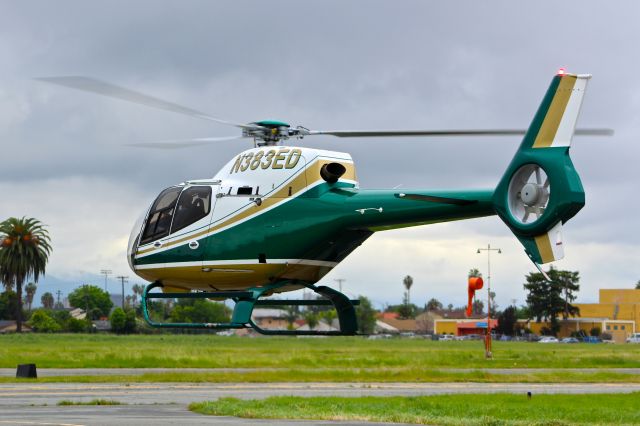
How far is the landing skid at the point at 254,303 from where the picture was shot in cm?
1938

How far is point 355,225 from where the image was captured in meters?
19.6

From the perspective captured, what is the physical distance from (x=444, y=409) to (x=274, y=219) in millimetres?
16172

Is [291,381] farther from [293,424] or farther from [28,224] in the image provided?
[28,224]

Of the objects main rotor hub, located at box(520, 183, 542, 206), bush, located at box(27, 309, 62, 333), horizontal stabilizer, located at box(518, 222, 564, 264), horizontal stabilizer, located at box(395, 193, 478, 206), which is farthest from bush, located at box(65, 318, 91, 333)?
horizontal stabilizer, located at box(518, 222, 564, 264)

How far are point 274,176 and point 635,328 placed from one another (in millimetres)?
167020

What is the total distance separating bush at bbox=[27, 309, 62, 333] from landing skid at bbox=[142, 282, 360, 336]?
12408 centimetres

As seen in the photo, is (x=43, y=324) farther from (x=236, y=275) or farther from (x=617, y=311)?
(x=236, y=275)

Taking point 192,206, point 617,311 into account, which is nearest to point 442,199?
point 192,206

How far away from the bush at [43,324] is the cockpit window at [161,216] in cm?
12367

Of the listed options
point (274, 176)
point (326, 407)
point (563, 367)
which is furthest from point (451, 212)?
point (563, 367)

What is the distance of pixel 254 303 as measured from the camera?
64.7 feet

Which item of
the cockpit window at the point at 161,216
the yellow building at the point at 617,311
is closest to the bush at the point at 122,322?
the yellow building at the point at 617,311

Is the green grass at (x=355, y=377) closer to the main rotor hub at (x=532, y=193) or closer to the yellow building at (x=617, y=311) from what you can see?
the main rotor hub at (x=532, y=193)

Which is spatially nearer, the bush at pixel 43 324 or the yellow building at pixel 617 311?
the bush at pixel 43 324
